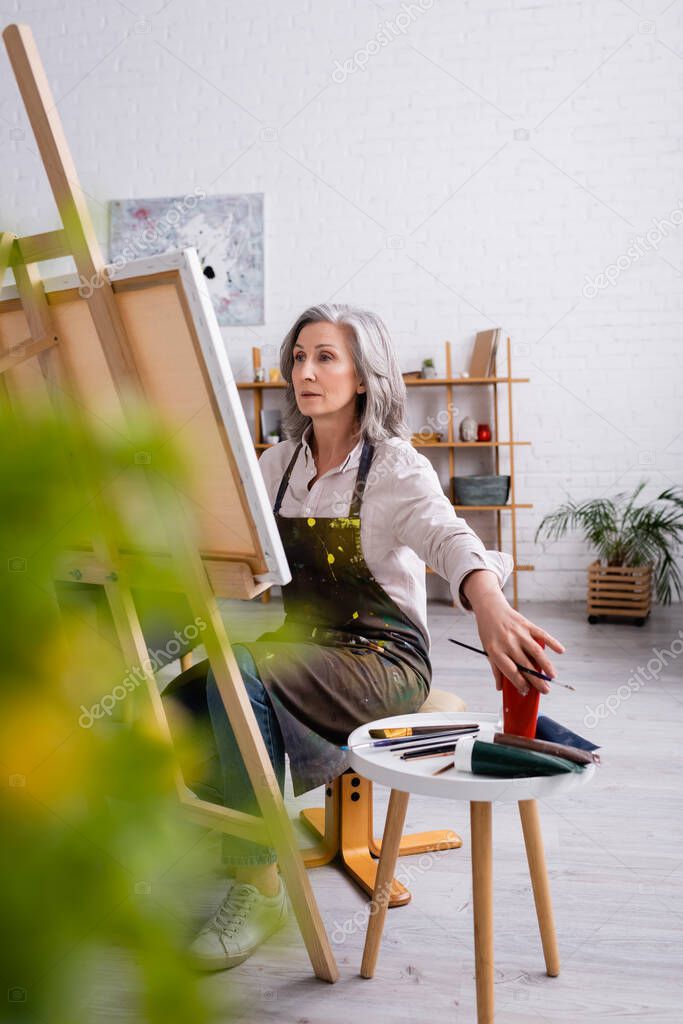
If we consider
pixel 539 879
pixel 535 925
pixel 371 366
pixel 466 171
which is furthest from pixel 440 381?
pixel 539 879

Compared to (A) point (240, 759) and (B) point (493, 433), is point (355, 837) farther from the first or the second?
(B) point (493, 433)

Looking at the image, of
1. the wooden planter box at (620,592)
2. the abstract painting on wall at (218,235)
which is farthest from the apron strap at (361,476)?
the abstract painting on wall at (218,235)

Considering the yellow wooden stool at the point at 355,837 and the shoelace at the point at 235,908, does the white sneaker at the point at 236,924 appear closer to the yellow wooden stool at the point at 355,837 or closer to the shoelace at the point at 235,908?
the shoelace at the point at 235,908

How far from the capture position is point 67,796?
0.33 metres

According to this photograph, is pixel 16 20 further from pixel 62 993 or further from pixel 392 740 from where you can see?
pixel 62 993

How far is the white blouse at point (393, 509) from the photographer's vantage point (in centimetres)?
161

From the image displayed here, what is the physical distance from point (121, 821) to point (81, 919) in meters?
0.04

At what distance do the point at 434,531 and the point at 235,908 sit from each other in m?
0.74

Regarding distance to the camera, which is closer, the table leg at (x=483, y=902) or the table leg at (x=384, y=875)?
the table leg at (x=483, y=902)

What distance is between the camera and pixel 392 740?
49.9 inches

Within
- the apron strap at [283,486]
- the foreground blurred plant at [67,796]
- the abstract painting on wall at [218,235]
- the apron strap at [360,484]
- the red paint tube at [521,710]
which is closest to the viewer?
the foreground blurred plant at [67,796]

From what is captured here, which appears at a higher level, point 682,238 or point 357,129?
point 357,129

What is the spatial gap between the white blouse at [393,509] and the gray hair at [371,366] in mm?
43

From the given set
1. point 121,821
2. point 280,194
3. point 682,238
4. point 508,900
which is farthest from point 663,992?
point 280,194
